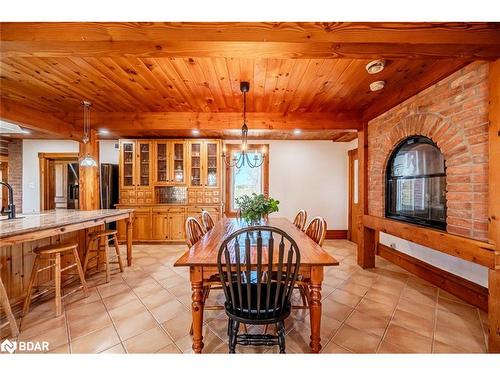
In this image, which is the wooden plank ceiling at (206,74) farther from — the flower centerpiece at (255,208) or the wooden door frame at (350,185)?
the wooden door frame at (350,185)

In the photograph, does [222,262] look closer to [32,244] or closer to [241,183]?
[32,244]

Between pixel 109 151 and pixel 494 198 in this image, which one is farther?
pixel 109 151

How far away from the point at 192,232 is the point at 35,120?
2.88 metres

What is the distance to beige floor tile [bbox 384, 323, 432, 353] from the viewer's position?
66.6 inches

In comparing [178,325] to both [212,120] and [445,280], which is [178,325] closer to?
[212,120]

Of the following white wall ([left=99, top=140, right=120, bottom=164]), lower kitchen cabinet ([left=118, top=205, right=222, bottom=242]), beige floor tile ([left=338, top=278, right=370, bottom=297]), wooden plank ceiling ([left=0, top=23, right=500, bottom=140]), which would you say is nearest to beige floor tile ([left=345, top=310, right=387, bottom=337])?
beige floor tile ([left=338, top=278, right=370, bottom=297])

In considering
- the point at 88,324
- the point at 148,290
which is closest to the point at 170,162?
the point at 148,290

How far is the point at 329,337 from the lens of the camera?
182cm

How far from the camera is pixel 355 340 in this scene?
1.78 metres

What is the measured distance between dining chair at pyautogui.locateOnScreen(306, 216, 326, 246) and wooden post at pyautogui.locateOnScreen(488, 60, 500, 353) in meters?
1.17

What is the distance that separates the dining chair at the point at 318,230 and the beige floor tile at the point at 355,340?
2.38 ft

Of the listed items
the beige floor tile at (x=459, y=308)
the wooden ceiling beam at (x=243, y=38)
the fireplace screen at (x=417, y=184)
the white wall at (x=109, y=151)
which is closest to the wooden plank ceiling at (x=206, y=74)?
the wooden ceiling beam at (x=243, y=38)
